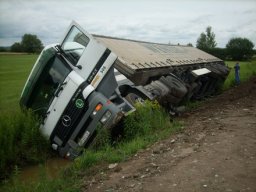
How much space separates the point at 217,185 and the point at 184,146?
1.56m

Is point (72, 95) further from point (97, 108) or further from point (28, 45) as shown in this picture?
point (28, 45)

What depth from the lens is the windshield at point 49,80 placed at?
638 centimetres

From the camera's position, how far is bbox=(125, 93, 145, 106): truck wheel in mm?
7103

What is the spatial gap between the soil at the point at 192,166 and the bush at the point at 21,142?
2320 millimetres

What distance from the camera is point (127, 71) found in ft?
26.7

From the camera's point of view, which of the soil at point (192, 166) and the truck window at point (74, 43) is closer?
the soil at point (192, 166)

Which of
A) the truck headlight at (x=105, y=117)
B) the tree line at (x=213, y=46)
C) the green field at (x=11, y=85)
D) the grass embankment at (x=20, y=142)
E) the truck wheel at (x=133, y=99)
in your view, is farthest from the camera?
the tree line at (x=213, y=46)

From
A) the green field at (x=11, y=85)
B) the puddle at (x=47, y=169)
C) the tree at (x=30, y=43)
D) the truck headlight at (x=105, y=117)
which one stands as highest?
the truck headlight at (x=105, y=117)

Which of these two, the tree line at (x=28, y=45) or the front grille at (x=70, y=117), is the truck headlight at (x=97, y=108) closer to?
the front grille at (x=70, y=117)

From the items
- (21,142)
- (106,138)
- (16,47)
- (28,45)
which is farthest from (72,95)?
(28,45)

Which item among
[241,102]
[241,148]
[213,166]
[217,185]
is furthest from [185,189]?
[241,102]

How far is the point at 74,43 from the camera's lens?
706cm

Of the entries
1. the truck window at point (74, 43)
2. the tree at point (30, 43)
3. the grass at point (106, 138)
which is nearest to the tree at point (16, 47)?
the tree at point (30, 43)

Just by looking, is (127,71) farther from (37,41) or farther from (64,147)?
(37,41)
